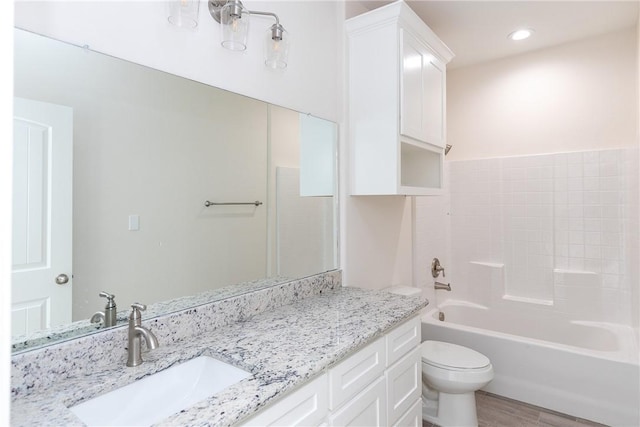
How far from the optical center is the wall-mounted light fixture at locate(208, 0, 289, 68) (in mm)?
1392

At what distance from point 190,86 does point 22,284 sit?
0.84m

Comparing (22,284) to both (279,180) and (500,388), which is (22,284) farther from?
(500,388)

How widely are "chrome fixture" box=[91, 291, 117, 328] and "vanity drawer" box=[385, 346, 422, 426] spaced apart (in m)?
1.06

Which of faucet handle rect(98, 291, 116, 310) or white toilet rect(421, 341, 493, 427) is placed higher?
faucet handle rect(98, 291, 116, 310)

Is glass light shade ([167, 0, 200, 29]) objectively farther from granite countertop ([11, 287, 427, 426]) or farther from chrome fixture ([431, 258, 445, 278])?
chrome fixture ([431, 258, 445, 278])

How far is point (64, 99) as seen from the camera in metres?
1.09

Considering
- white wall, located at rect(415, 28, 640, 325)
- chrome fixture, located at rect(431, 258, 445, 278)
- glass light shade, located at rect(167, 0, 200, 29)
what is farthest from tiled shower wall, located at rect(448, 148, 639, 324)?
glass light shade, located at rect(167, 0, 200, 29)

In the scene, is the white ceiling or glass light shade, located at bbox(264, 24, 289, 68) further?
the white ceiling

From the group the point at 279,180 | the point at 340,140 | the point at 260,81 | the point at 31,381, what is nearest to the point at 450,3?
the point at 340,140

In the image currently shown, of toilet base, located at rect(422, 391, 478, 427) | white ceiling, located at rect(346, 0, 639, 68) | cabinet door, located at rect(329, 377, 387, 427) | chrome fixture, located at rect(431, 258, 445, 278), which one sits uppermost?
white ceiling, located at rect(346, 0, 639, 68)

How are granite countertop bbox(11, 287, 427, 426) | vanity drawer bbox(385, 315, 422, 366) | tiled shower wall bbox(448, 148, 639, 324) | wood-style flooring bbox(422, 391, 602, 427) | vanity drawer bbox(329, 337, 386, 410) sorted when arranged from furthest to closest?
tiled shower wall bbox(448, 148, 639, 324), wood-style flooring bbox(422, 391, 602, 427), vanity drawer bbox(385, 315, 422, 366), vanity drawer bbox(329, 337, 386, 410), granite countertop bbox(11, 287, 427, 426)

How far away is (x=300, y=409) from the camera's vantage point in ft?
3.58

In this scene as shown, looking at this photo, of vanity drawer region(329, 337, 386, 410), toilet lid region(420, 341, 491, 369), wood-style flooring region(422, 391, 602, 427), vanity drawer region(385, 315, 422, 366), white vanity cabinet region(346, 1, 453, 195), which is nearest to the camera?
vanity drawer region(329, 337, 386, 410)

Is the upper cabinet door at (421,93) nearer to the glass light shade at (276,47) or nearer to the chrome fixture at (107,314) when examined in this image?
the glass light shade at (276,47)
